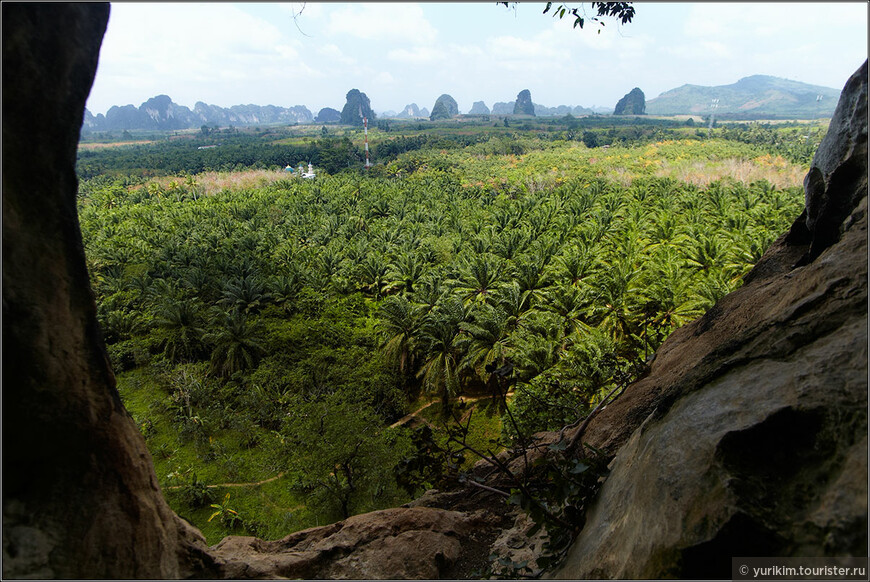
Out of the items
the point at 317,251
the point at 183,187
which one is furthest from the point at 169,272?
the point at 183,187

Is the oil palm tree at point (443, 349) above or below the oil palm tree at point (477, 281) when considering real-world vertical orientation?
below

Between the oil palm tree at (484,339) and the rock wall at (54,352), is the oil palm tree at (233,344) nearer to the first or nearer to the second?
the oil palm tree at (484,339)

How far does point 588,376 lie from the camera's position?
601 inches

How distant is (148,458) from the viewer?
453cm

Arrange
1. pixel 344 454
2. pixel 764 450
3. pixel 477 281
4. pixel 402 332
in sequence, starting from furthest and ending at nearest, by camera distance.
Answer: pixel 477 281
pixel 402 332
pixel 344 454
pixel 764 450

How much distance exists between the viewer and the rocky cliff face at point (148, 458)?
288cm

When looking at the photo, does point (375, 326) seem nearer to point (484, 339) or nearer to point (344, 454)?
point (484, 339)

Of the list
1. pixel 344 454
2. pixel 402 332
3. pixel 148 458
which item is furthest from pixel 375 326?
pixel 148 458

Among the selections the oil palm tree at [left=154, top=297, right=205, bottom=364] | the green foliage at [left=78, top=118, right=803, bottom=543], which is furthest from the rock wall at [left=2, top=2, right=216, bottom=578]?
the oil palm tree at [left=154, top=297, right=205, bottom=364]

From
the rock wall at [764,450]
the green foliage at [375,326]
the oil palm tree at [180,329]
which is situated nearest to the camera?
the rock wall at [764,450]

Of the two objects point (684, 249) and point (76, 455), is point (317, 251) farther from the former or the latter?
point (76, 455)

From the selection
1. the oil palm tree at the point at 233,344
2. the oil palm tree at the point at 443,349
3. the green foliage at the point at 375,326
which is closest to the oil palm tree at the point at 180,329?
the green foliage at the point at 375,326

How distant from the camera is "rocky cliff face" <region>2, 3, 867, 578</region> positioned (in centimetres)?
288

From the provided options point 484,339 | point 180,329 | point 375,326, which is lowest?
point 180,329
